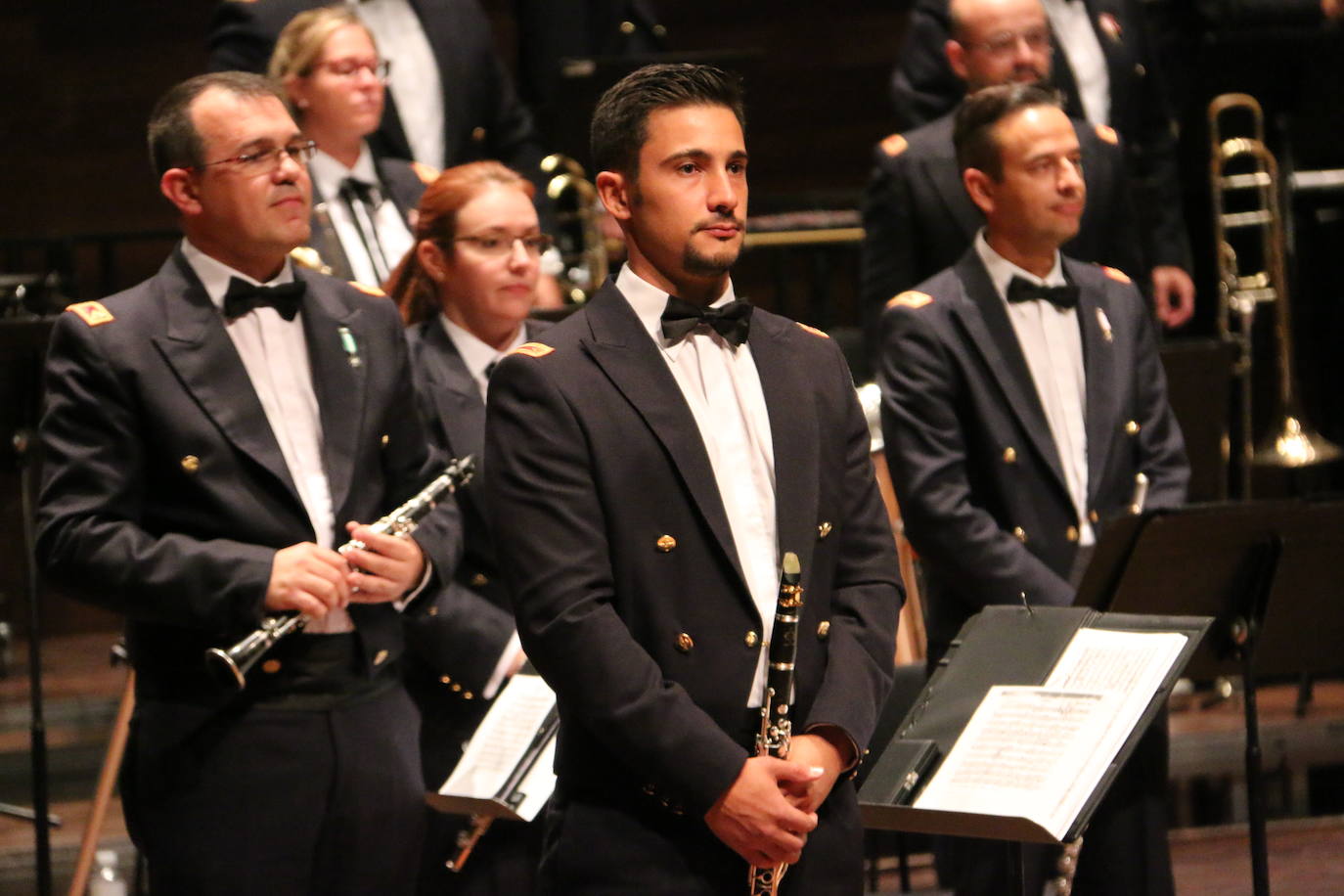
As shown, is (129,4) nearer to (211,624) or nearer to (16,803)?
(16,803)

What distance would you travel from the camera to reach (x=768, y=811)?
2217 millimetres

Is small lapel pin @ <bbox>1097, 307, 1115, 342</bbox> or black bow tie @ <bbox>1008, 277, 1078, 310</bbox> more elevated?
black bow tie @ <bbox>1008, 277, 1078, 310</bbox>

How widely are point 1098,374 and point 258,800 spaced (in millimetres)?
1819

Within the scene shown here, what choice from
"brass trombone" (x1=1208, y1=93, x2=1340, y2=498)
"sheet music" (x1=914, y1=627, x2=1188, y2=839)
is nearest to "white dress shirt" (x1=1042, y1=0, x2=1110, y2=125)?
"brass trombone" (x1=1208, y1=93, x2=1340, y2=498)

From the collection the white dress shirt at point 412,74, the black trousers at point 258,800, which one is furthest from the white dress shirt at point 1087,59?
the black trousers at point 258,800

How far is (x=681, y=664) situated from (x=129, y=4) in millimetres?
5302

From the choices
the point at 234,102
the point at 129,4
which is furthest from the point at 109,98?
the point at 234,102

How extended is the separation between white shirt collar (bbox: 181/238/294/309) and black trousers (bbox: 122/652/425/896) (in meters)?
0.67

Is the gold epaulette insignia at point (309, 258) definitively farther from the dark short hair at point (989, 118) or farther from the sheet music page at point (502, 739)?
the dark short hair at point (989, 118)

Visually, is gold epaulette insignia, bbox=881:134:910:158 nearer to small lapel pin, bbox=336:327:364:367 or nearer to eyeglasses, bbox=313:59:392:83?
eyeglasses, bbox=313:59:392:83

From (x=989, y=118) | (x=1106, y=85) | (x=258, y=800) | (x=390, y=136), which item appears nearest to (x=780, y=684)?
(x=258, y=800)

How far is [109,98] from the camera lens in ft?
22.5

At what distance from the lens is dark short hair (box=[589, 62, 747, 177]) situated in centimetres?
243

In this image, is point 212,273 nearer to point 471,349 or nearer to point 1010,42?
point 471,349
